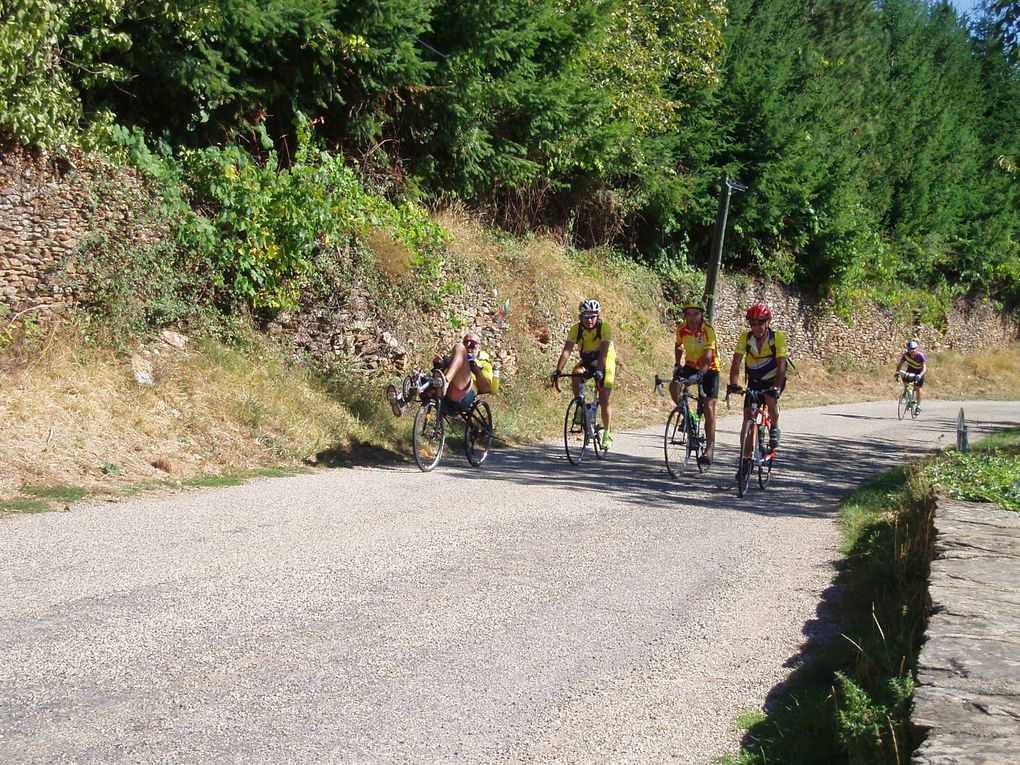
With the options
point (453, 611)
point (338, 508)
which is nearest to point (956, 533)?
point (453, 611)

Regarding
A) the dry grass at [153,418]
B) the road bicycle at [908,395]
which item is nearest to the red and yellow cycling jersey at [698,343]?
the dry grass at [153,418]

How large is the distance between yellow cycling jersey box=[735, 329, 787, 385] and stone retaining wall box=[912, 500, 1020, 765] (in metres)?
5.27

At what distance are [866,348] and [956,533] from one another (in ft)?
113

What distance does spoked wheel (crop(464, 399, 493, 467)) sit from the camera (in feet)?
42.3

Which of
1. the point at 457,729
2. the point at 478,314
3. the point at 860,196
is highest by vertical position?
the point at 860,196

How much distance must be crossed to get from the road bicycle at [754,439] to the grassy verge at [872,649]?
5.84 ft

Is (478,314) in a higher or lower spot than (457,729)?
higher

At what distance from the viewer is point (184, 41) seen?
1327 centimetres

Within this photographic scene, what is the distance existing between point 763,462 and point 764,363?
1144 millimetres

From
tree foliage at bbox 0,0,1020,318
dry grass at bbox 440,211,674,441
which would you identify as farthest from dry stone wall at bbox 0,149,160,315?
dry grass at bbox 440,211,674,441

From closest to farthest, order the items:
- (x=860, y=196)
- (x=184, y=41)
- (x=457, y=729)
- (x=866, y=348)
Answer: (x=457, y=729), (x=184, y=41), (x=860, y=196), (x=866, y=348)

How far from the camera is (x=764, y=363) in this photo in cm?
1216

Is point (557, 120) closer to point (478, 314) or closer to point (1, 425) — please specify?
point (478, 314)

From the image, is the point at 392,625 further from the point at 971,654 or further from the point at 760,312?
the point at 760,312
